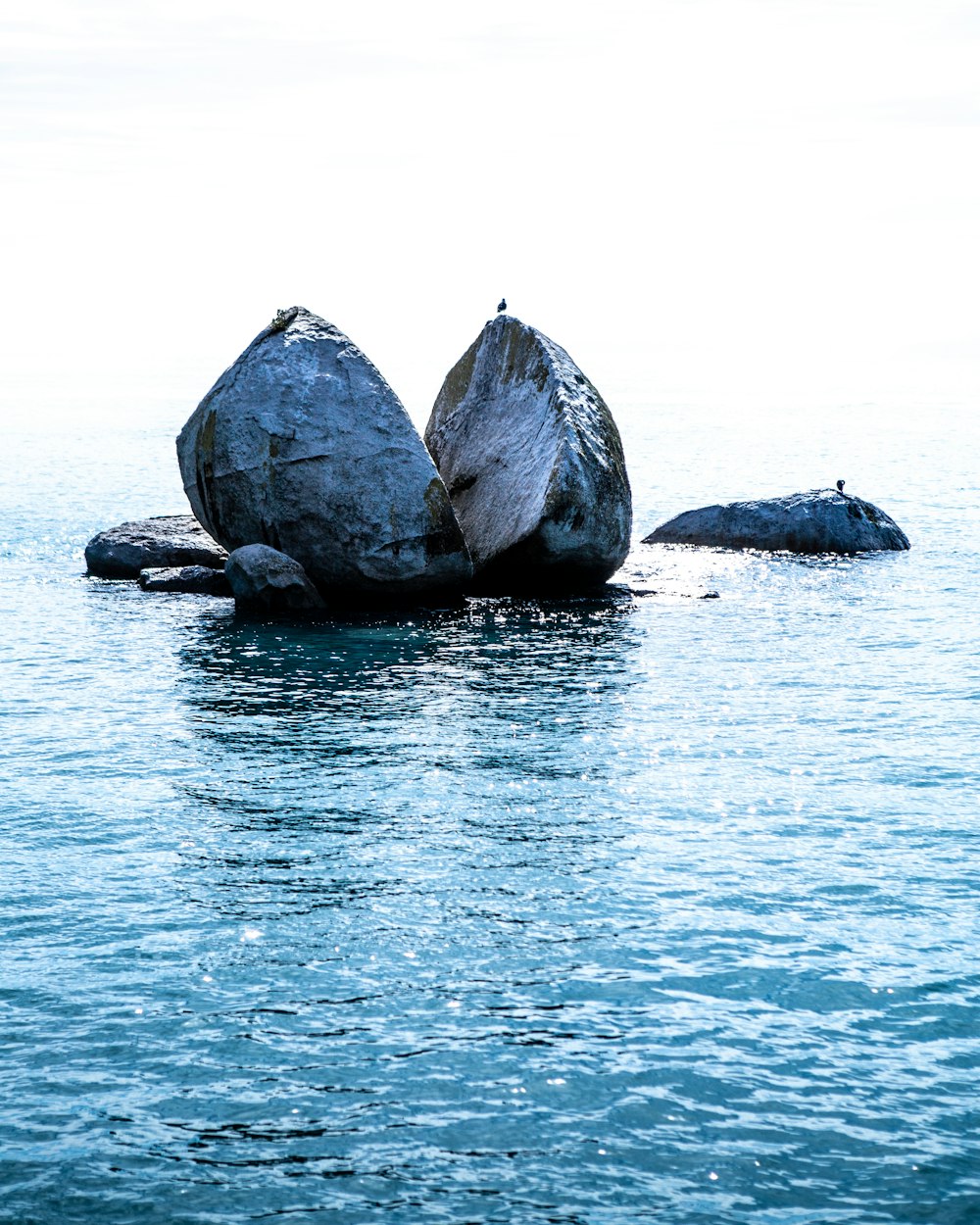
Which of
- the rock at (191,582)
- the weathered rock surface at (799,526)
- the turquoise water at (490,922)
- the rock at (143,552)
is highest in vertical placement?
the weathered rock surface at (799,526)

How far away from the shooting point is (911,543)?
3703 cm

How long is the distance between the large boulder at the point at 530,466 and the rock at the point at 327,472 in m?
1.32

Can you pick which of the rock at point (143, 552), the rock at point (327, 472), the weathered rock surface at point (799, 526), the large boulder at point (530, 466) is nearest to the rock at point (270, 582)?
the rock at point (327, 472)

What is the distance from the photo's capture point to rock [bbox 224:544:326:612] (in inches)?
1073

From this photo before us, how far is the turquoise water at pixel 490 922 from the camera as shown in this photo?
951 cm

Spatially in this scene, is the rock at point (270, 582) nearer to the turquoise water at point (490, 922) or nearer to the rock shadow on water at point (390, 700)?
the rock shadow on water at point (390, 700)

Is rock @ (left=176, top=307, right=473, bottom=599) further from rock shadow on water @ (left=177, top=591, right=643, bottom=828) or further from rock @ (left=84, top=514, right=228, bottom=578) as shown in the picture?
rock @ (left=84, top=514, right=228, bottom=578)

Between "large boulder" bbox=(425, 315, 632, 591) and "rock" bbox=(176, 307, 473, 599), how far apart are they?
1.32m

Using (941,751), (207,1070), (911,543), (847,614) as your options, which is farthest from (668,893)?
(911,543)

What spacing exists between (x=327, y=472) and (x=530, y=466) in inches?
167

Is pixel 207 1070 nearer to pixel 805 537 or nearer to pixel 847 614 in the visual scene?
pixel 847 614

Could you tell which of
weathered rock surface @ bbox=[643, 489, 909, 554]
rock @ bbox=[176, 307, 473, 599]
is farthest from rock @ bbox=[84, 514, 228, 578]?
weathered rock surface @ bbox=[643, 489, 909, 554]

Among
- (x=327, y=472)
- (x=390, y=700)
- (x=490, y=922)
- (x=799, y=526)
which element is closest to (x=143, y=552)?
(x=327, y=472)

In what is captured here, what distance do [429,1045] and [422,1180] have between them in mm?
1721
